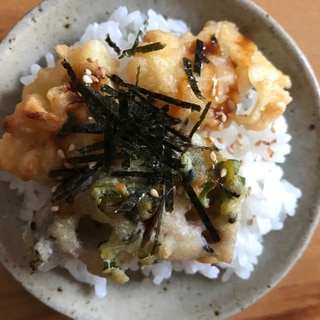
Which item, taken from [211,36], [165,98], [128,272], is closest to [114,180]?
[165,98]

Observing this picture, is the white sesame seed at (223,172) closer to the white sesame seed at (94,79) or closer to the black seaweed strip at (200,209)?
the black seaweed strip at (200,209)

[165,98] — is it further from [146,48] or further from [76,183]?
[76,183]

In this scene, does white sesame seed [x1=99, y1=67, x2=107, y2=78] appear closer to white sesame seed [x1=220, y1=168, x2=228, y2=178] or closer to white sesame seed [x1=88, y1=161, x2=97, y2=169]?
white sesame seed [x1=88, y1=161, x2=97, y2=169]

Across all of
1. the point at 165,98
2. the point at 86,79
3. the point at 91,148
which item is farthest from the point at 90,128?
the point at 165,98

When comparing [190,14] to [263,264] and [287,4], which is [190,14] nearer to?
[287,4]

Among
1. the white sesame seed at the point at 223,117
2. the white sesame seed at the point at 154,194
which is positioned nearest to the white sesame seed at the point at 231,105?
the white sesame seed at the point at 223,117

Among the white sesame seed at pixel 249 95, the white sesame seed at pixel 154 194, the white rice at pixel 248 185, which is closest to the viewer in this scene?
the white sesame seed at pixel 154 194

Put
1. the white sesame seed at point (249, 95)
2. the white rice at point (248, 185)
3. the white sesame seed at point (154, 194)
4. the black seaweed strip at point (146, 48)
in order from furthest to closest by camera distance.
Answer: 1. the white sesame seed at point (249, 95)
2. the white rice at point (248, 185)
3. the black seaweed strip at point (146, 48)
4. the white sesame seed at point (154, 194)

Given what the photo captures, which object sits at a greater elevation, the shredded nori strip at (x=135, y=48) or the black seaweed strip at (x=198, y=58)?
the black seaweed strip at (x=198, y=58)

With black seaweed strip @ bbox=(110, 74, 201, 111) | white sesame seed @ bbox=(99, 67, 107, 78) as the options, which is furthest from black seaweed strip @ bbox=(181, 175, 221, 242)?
A: white sesame seed @ bbox=(99, 67, 107, 78)
